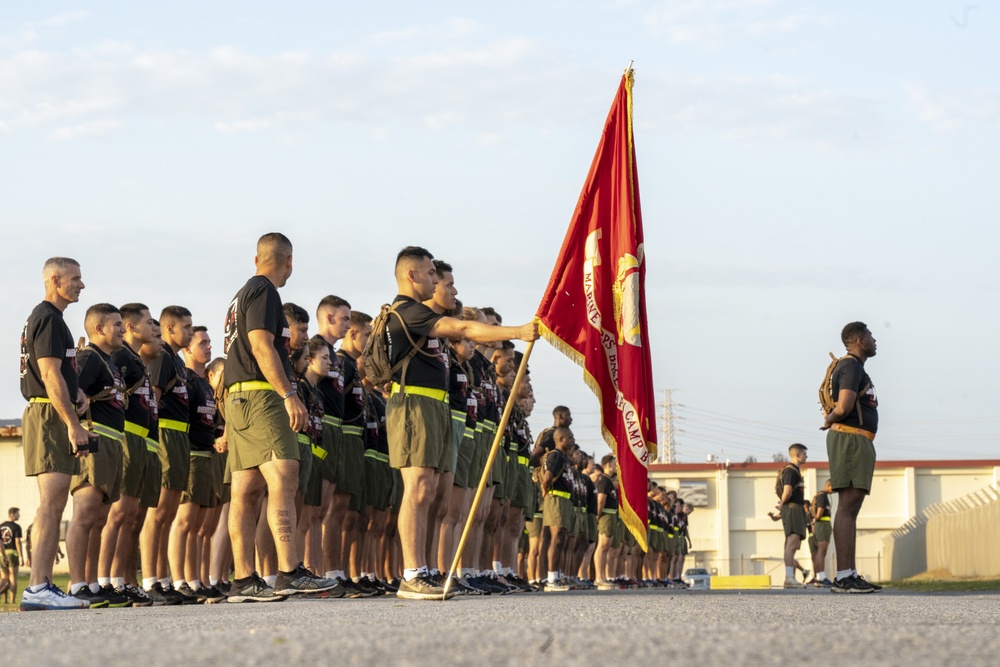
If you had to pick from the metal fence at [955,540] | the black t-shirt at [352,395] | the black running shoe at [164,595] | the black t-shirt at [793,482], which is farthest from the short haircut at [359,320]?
the metal fence at [955,540]

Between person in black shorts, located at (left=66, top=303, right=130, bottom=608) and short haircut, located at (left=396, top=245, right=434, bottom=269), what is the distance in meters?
2.09

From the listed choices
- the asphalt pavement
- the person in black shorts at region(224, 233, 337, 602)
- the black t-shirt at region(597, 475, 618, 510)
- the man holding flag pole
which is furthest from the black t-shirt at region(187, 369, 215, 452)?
the black t-shirt at region(597, 475, 618, 510)

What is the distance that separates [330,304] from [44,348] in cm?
292

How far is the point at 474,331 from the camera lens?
8.43 metres

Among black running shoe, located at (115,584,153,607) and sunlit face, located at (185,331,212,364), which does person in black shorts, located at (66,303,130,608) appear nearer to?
black running shoe, located at (115,584,153,607)

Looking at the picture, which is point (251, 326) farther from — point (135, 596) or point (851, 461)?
point (851, 461)

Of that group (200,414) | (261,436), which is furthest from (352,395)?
(261,436)

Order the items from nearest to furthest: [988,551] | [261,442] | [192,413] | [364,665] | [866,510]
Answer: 1. [364,665]
2. [261,442]
3. [192,413]
4. [988,551]
5. [866,510]

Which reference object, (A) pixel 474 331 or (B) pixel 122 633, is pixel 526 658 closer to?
(B) pixel 122 633

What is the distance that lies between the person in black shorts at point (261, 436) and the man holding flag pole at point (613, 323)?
1588mm

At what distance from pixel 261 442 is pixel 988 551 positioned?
2381cm

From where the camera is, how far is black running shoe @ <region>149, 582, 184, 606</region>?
10.3 m

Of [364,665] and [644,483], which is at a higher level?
[644,483]

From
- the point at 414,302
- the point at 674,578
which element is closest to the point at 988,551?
the point at 674,578
